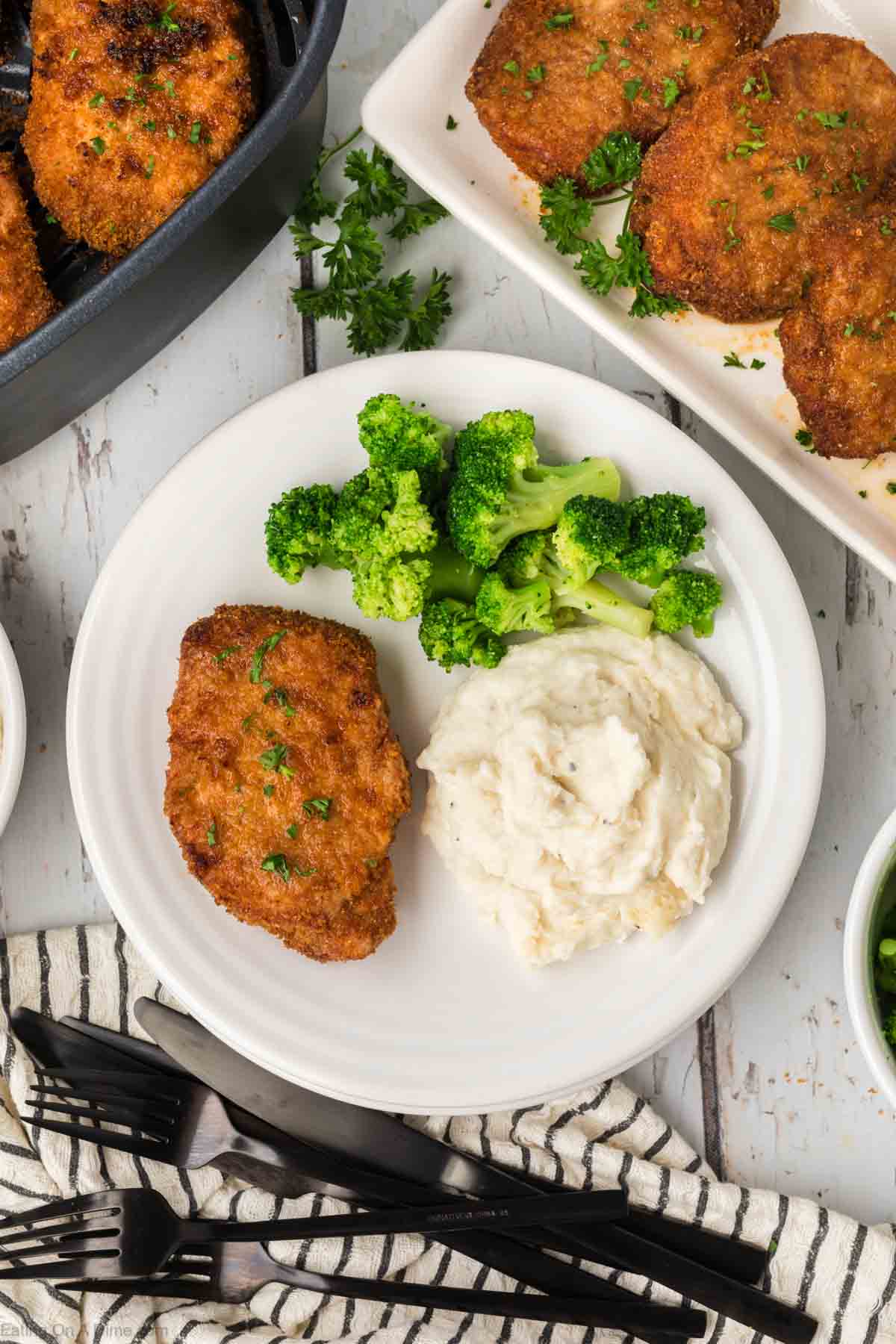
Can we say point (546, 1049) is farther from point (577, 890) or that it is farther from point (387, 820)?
point (387, 820)

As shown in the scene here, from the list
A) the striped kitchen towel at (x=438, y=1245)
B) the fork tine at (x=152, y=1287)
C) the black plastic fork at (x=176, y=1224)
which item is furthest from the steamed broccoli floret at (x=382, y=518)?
the fork tine at (x=152, y=1287)

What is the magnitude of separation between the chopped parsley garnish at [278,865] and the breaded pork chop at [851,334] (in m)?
2.17

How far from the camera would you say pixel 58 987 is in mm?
4262

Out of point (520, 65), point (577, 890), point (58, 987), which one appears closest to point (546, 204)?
point (520, 65)

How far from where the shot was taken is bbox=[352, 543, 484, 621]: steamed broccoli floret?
12.4ft

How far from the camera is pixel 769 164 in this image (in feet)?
12.6

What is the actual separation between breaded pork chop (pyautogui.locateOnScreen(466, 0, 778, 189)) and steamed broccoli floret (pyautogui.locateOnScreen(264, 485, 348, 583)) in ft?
4.40

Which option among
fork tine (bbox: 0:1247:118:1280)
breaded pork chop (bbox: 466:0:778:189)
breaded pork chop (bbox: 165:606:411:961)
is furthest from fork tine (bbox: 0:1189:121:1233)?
breaded pork chop (bbox: 466:0:778:189)

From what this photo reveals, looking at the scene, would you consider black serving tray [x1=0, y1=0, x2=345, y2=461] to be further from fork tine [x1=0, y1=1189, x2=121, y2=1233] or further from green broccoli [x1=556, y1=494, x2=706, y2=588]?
fork tine [x1=0, y1=1189, x2=121, y2=1233]

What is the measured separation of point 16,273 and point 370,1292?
3.44 meters

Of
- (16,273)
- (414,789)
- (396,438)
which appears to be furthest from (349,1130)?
(16,273)

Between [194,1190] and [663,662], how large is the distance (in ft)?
7.79

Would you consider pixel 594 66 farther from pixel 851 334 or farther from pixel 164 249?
pixel 164 249

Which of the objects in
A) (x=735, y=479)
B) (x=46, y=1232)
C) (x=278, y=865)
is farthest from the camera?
(x=735, y=479)
